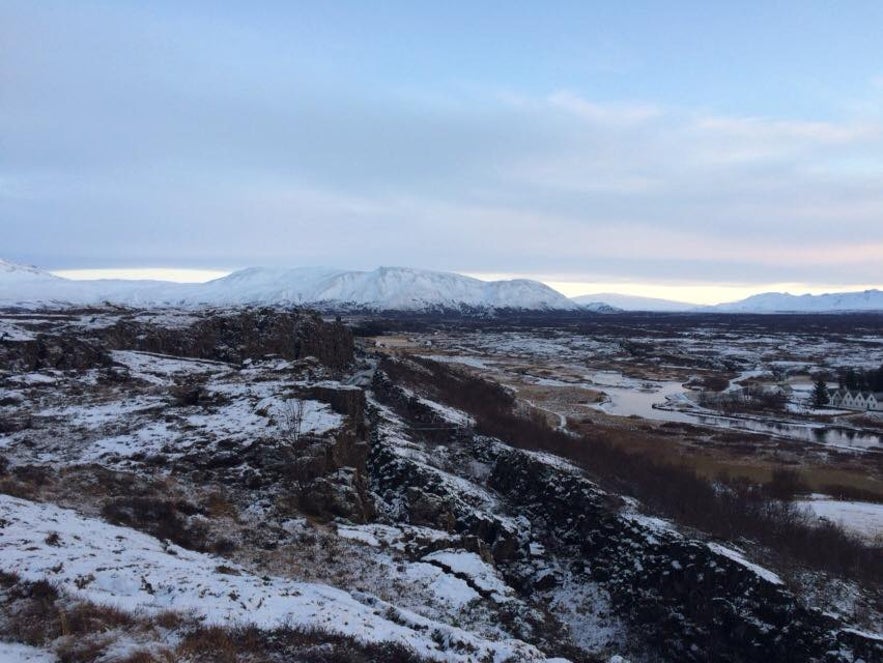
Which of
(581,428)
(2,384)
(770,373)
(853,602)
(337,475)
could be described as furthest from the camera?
(770,373)

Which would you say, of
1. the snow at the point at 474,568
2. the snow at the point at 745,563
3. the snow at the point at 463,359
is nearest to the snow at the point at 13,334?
the snow at the point at 474,568

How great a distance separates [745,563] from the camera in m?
20.3

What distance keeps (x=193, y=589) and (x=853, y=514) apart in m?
39.1

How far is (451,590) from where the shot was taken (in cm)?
1719

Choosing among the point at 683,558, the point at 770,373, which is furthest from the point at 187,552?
the point at 770,373

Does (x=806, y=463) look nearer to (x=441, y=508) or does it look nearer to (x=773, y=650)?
(x=773, y=650)

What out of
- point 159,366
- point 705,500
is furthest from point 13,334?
point 705,500

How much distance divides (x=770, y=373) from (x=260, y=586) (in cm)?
12410

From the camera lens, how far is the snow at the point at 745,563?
19.5m

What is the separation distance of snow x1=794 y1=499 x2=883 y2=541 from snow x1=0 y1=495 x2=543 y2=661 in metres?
28.3

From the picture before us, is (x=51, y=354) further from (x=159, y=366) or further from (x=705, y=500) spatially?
(x=705, y=500)

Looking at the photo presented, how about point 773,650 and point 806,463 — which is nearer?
point 773,650

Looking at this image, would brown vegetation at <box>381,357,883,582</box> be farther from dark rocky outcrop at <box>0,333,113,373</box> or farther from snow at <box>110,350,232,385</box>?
dark rocky outcrop at <box>0,333,113,373</box>

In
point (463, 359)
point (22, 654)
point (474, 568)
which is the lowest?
point (463, 359)
